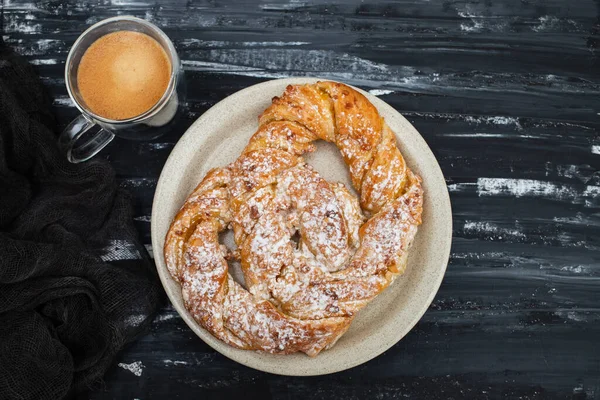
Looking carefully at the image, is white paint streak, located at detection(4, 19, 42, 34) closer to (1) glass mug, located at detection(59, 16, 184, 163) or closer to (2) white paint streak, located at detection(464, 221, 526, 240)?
(1) glass mug, located at detection(59, 16, 184, 163)

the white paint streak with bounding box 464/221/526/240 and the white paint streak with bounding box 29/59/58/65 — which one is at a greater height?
the white paint streak with bounding box 29/59/58/65

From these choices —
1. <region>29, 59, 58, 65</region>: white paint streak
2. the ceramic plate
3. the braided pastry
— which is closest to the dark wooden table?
<region>29, 59, 58, 65</region>: white paint streak

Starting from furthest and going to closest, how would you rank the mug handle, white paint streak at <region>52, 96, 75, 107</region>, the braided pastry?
white paint streak at <region>52, 96, 75, 107</region>
the mug handle
the braided pastry

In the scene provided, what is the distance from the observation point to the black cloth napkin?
135 centimetres

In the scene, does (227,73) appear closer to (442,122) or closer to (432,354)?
(442,122)

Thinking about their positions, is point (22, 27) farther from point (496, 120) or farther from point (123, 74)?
point (496, 120)

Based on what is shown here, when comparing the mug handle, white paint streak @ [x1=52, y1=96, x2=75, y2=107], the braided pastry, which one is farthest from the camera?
white paint streak @ [x1=52, y1=96, x2=75, y2=107]

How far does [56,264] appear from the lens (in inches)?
54.3

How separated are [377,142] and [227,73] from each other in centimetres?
46

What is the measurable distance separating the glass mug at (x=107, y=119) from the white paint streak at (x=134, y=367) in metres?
0.50

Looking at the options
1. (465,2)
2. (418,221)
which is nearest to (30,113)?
(418,221)

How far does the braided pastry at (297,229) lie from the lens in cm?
130

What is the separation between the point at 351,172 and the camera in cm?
137

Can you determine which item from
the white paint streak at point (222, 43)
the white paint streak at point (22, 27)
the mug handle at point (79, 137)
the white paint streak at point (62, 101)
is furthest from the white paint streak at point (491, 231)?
Result: the white paint streak at point (22, 27)
